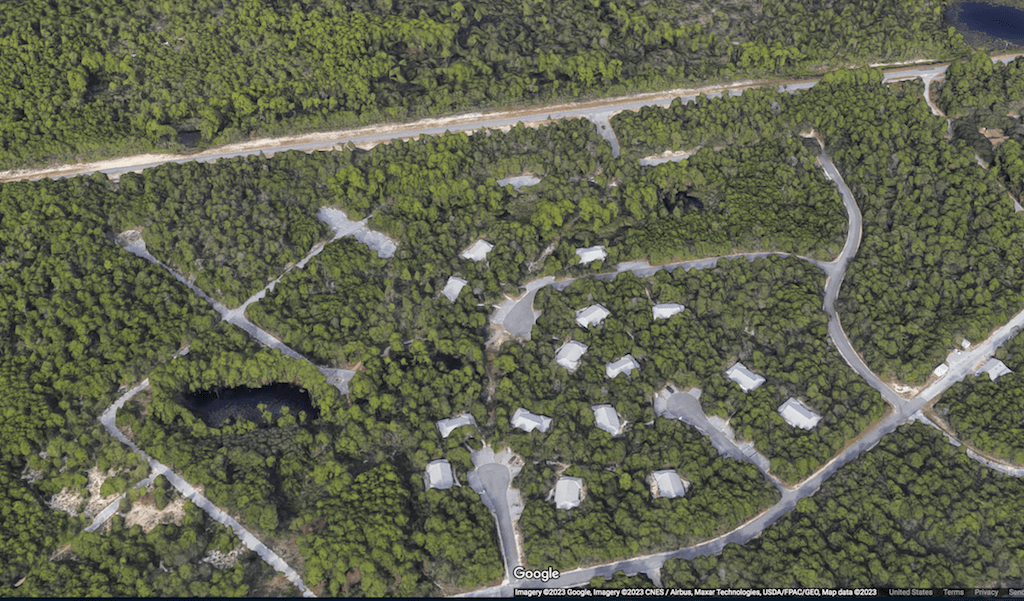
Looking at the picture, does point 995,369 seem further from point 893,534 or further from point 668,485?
point 668,485

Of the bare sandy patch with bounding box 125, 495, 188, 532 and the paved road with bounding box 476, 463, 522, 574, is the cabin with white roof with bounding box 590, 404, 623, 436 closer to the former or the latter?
the paved road with bounding box 476, 463, 522, 574

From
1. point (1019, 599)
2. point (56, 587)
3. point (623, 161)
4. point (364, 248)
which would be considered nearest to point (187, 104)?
point (364, 248)

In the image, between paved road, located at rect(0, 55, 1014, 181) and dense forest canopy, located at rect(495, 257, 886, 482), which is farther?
paved road, located at rect(0, 55, 1014, 181)

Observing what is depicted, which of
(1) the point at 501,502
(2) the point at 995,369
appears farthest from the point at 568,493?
(2) the point at 995,369

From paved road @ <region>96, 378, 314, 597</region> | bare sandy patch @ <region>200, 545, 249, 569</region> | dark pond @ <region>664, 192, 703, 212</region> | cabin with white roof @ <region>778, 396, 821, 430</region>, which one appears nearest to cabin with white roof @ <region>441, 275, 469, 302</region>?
dark pond @ <region>664, 192, 703, 212</region>

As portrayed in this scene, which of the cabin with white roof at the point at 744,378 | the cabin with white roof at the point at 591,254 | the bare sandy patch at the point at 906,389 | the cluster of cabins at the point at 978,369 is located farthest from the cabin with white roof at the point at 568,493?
the cluster of cabins at the point at 978,369

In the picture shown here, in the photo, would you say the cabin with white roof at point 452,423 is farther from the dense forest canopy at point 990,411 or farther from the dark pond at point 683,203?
the dense forest canopy at point 990,411

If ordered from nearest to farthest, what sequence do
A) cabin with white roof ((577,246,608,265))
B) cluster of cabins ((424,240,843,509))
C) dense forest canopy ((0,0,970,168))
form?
cluster of cabins ((424,240,843,509))
cabin with white roof ((577,246,608,265))
dense forest canopy ((0,0,970,168))
